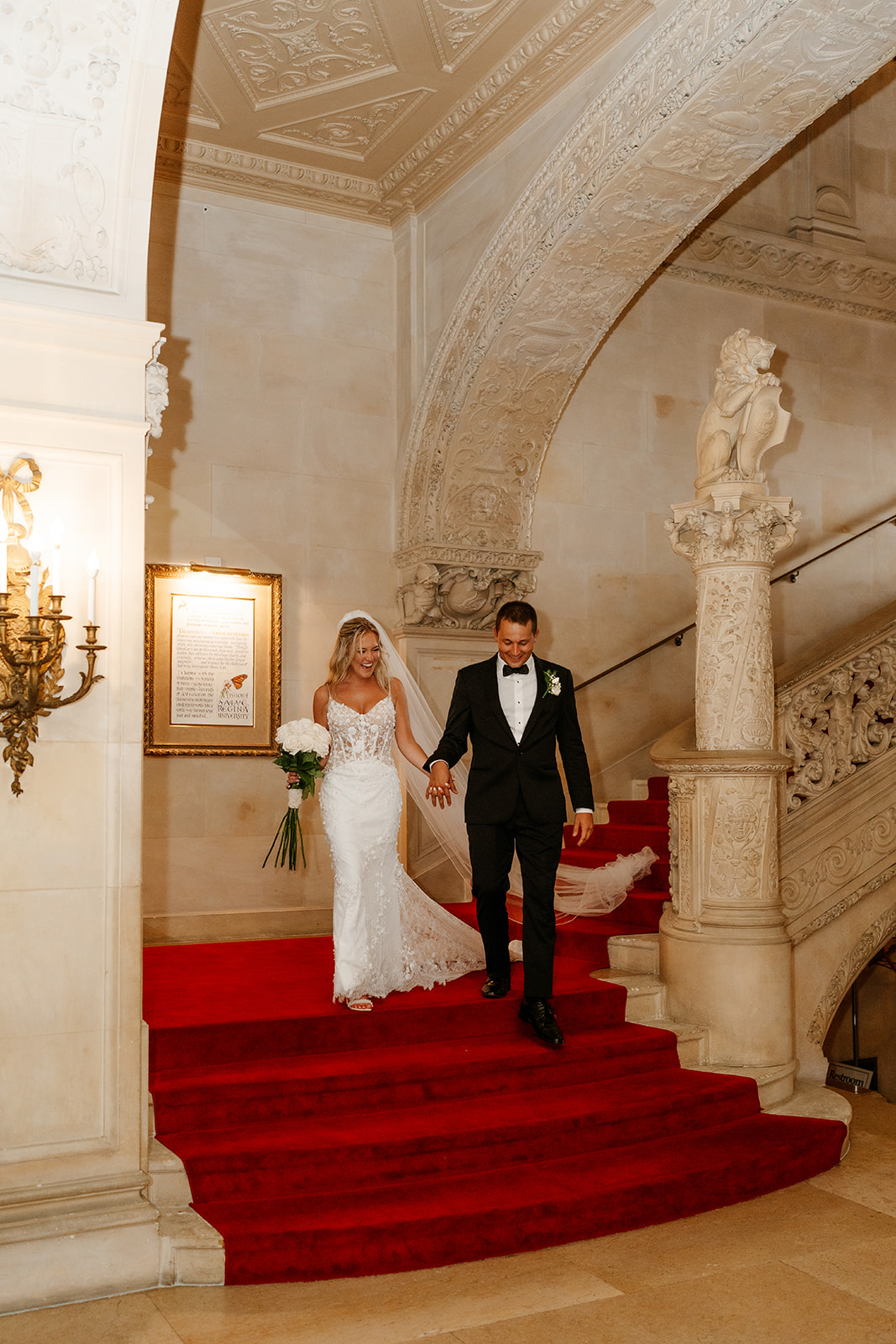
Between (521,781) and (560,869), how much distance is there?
6.08 ft

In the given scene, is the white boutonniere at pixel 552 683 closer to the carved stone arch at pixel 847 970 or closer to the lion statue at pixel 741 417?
the lion statue at pixel 741 417

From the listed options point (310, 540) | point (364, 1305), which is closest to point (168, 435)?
point (310, 540)

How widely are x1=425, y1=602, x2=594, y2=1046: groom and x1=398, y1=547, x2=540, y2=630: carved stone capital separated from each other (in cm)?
275

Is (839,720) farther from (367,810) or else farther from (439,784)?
(367,810)

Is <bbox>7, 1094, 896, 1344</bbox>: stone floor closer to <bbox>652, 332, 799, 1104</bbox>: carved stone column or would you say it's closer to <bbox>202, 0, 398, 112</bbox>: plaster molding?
<bbox>652, 332, 799, 1104</bbox>: carved stone column

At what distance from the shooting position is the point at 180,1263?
3.92 m

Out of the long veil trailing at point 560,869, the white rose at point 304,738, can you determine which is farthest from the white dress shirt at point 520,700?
the long veil trailing at point 560,869

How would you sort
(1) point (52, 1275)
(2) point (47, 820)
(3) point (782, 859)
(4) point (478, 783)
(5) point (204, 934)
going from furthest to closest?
(5) point (204, 934), (3) point (782, 859), (4) point (478, 783), (2) point (47, 820), (1) point (52, 1275)

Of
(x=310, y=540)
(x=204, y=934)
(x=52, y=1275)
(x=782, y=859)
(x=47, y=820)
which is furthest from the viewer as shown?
(x=310, y=540)

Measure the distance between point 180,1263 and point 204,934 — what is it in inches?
154

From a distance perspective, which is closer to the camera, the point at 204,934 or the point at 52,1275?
the point at 52,1275

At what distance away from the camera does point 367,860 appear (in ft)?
18.9

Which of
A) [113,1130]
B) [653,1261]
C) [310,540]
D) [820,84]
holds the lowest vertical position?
[653,1261]

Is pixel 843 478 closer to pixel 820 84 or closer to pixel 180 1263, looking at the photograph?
pixel 820 84
